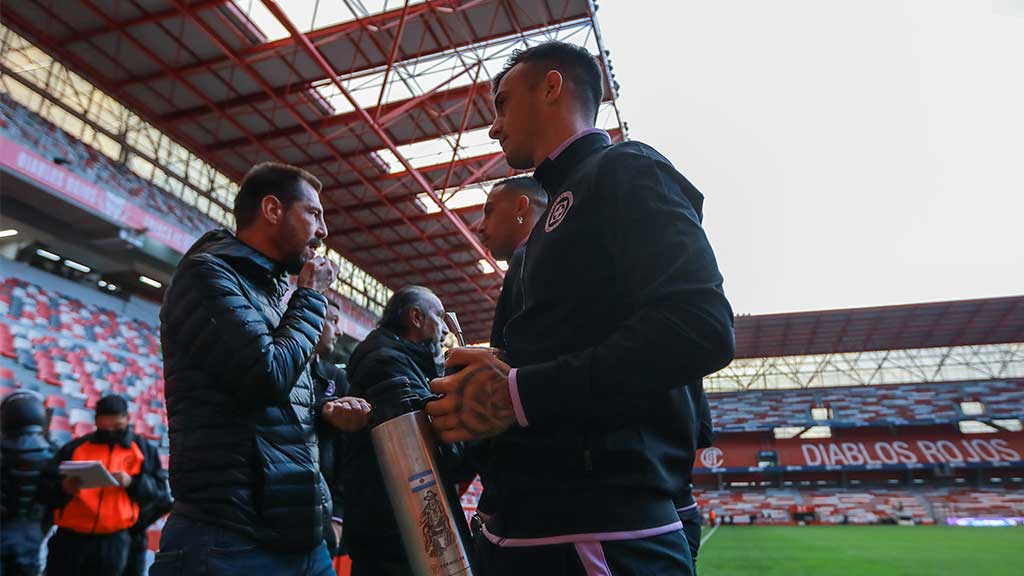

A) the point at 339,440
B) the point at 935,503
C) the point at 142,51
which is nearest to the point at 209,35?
the point at 142,51

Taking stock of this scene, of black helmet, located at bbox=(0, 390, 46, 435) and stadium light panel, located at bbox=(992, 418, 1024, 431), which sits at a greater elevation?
black helmet, located at bbox=(0, 390, 46, 435)

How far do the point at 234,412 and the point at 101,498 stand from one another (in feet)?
8.60

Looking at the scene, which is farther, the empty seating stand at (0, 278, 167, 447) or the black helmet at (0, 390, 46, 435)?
the empty seating stand at (0, 278, 167, 447)

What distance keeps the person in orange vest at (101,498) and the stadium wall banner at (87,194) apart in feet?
22.1

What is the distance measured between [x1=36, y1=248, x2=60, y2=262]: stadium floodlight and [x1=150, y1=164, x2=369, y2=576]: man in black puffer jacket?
986cm

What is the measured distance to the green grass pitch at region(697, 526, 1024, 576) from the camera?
8742 millimetres

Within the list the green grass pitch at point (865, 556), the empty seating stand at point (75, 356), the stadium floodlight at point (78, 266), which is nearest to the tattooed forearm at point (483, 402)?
the green grass pitch at point (865, 556)

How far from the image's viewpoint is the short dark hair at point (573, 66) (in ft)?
4.10

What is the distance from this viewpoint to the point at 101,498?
3.32 metres

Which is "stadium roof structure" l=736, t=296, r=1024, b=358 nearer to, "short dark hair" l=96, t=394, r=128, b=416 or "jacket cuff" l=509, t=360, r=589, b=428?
"short dark hair" l=96, t=394, r=128, b=416

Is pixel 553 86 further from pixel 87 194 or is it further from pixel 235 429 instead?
pixel 87 194

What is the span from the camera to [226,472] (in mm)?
1413

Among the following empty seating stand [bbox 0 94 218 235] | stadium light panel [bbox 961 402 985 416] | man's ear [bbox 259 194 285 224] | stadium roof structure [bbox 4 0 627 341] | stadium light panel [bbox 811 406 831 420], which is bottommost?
stadium light panel [bbox 961 402 985 416]

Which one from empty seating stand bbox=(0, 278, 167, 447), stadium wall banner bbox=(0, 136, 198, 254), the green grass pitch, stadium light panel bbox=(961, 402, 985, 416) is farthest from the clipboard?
stadium light panel bbox=(961, 402, 985, 416)
